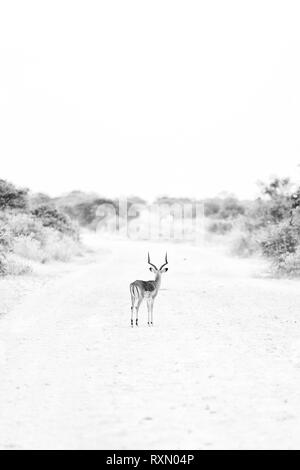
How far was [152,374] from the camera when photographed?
28.0 ft

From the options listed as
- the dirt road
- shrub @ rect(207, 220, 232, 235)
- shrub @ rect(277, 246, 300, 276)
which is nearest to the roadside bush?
shrub @ rect(277, 246, 300, 276)

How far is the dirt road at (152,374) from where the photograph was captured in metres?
6.10

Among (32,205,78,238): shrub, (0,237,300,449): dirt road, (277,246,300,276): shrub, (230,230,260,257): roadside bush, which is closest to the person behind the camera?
(0,237,300,449): dirt road

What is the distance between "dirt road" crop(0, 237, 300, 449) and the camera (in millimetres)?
6098

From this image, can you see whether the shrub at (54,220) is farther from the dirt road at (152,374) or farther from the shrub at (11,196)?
the dirt road at (152,374)

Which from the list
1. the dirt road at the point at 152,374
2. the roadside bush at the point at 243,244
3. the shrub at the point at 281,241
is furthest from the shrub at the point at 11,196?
the dirt road at the point at 152,374

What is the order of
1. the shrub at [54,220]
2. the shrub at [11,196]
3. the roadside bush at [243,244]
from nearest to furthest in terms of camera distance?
the shrub at [11,196] → the roadside bush at [243,244] → the shrub at [54,220]

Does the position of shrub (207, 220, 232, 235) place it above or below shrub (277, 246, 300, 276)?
above

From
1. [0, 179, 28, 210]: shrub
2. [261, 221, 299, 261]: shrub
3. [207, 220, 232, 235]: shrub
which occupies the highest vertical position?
[0, 179, 28, 210]: shrub

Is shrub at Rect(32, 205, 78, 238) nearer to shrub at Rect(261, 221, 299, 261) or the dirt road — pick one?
shrub at Rect(261, 221, 299, 261)

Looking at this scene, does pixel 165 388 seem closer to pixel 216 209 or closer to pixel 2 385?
pixel 2 385
